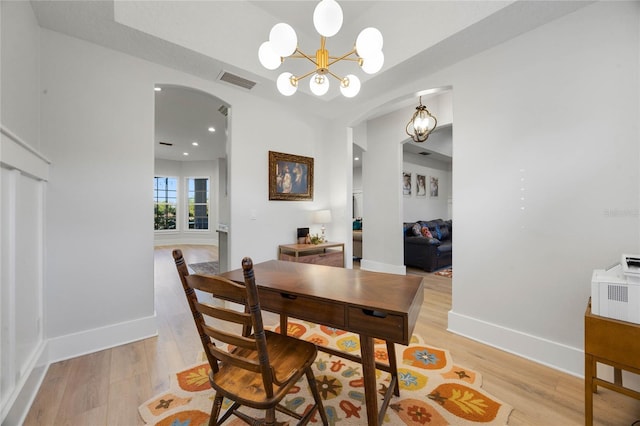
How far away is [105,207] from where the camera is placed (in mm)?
2354

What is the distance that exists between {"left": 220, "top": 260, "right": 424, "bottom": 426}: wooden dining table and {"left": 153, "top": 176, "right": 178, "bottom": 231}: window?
873 cm

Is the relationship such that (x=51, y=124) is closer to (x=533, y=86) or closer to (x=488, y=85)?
(x=488, y=85)

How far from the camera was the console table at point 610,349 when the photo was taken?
1269 mm

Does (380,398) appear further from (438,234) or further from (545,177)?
(438,234)

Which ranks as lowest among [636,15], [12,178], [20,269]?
[20,269]

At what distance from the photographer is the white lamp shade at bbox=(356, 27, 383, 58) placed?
1622mm

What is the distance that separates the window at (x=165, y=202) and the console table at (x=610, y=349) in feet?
33.0

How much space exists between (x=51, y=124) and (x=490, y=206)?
12.7ft

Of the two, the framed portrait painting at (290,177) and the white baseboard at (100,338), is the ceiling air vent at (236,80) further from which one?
the white baseboard at (100,338)

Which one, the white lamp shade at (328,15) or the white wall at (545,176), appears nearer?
the white lamp shade at (328,15)

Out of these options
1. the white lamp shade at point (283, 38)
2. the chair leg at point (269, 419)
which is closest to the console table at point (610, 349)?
the chair leg at point (269, 419)

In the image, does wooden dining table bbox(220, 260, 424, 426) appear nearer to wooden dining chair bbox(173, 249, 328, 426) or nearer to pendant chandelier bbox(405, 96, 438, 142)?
wooden dining chair bbox(173, 249, 328, 426)

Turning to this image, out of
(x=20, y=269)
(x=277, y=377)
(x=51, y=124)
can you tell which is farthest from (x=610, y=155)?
(x=51, y=124)

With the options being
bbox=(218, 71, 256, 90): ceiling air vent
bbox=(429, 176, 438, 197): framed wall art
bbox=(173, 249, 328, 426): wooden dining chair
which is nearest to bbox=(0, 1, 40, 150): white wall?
bbox=(218, 71, 256, 90): ceiling air vent
